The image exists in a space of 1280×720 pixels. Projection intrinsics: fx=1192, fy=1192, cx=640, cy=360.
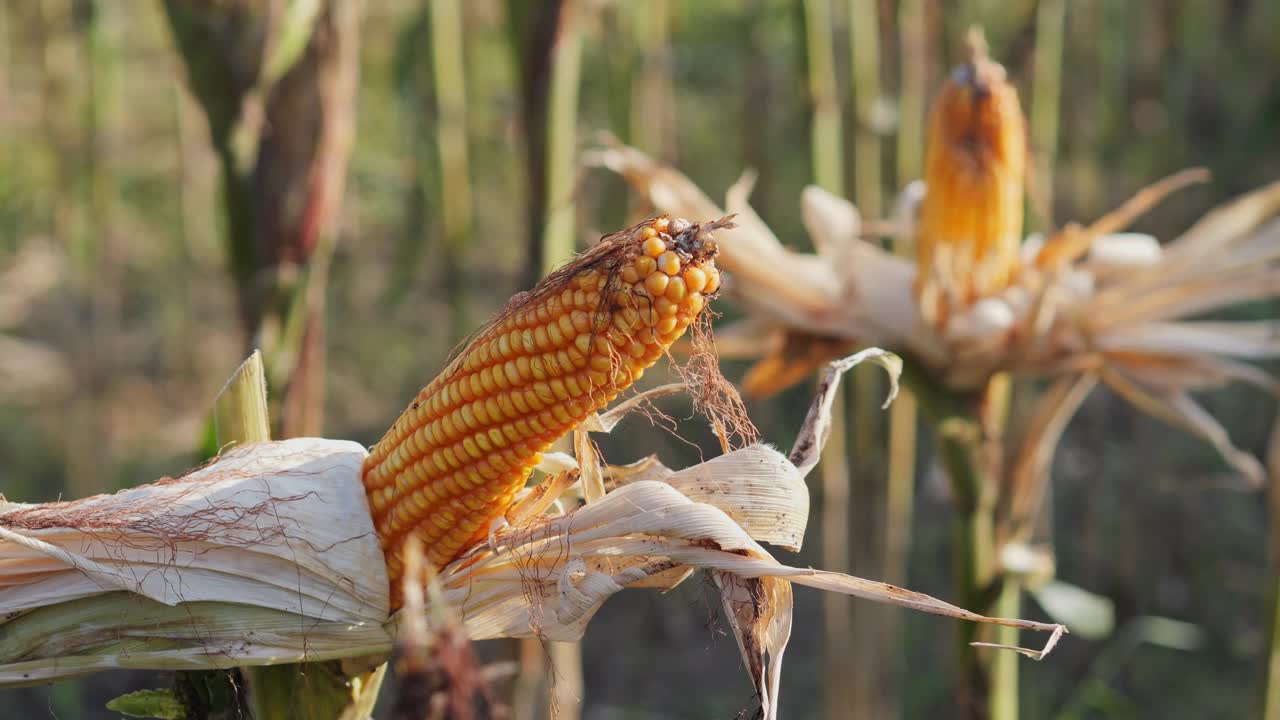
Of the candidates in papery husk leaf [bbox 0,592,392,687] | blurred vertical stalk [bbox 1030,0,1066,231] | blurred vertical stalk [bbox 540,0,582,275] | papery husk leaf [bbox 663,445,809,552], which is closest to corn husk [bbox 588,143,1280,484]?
blurred vertical stalk [bbox 540,0,582,275]

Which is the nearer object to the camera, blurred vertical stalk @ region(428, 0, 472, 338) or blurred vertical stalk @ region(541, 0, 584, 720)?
blurred vertical stalk @ region(541, 0, 584, 720)

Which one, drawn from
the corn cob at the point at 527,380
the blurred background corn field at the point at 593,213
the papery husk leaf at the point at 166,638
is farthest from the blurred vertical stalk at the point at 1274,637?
the papery husk leaf at the point at 166,638

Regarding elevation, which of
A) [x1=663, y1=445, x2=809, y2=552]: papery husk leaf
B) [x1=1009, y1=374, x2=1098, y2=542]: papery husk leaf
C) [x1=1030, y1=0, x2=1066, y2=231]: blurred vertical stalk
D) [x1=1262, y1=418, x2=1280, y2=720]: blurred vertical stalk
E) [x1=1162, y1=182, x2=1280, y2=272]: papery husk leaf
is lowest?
[x1=1262, y1=418, x2=1280, y2=720]: blurred vertical stalk

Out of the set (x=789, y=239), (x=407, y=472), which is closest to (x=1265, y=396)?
(x=789, y=239)

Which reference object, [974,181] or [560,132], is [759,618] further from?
[560,132]

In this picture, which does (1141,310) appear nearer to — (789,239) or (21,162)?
(789,239)

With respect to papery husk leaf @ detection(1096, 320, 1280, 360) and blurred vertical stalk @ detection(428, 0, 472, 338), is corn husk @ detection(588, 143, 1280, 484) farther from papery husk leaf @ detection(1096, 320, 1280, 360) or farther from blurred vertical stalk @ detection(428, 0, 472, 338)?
blurred vertical stalk @ detection(428, 0, 472, 338)

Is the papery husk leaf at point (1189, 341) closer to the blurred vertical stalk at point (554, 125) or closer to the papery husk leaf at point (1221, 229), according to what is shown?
the papery husk leaf at point (1221, 229)
